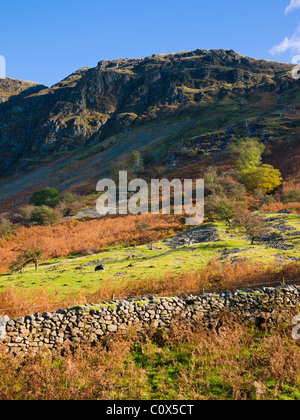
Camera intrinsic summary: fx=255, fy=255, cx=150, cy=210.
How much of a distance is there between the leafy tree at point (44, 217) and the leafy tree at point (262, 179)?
44756 millimetres

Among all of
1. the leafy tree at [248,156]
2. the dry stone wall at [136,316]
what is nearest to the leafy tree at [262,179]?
the leafy tree at [248,156]

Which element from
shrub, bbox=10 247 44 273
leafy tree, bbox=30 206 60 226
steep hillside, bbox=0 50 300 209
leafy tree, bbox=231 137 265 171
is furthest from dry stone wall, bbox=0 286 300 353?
steep hillside, bbox=0 50 300 209

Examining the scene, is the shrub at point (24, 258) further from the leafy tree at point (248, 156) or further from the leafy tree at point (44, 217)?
the leafy tree at point (248, 156)

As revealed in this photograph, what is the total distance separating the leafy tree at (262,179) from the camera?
57.6m

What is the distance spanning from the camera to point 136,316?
11.5 m

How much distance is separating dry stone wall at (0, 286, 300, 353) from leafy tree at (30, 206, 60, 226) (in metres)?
47.4

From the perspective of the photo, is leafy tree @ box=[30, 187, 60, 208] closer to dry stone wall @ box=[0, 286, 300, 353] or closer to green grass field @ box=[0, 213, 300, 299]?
green grass field @ box=[0, 213, 300, 299]

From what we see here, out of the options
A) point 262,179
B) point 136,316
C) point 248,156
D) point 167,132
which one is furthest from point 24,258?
point 167,132

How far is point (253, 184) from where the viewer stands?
5919 centimetres

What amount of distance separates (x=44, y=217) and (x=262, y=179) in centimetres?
4948

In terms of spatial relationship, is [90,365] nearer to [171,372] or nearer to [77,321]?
[77,321]

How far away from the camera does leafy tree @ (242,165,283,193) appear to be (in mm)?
57625

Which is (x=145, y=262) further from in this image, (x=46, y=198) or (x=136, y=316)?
(x=46, y=198)

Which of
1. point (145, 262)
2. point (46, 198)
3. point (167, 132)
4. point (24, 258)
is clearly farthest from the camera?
point (167, 132)
